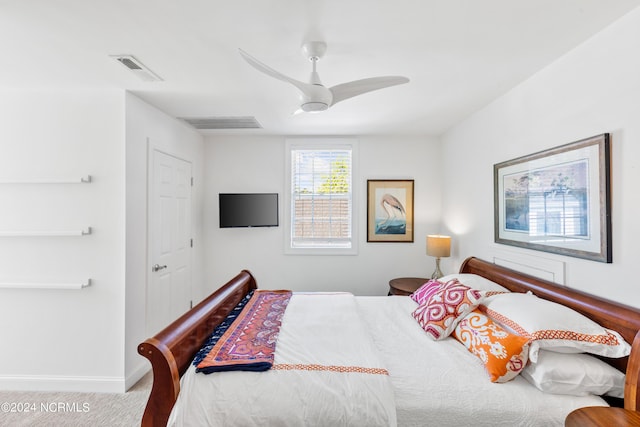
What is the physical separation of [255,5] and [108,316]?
8.64 feet

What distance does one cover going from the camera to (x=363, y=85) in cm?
173

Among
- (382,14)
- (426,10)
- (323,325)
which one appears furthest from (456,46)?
(323,325)

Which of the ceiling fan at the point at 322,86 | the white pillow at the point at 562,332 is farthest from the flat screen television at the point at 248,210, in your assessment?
the white pillow at the point at 562,332

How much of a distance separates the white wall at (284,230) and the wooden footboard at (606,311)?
5.42ft

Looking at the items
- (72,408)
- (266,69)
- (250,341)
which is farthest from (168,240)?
(266,69)

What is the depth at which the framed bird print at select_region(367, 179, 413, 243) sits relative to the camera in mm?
3785

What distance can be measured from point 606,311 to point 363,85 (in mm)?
1827

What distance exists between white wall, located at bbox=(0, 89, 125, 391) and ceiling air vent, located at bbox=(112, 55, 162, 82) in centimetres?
45

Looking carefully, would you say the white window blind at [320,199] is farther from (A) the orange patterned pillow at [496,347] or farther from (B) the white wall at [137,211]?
(A) the orange patterned pillow at [496,347]

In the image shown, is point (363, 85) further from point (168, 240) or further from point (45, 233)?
point (45, 233)

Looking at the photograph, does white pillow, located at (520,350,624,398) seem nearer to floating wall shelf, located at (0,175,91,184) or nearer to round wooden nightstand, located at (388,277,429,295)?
round wooden nightstand, located at (388,277,429,295)

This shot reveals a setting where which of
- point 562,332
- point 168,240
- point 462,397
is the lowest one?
point 462,397

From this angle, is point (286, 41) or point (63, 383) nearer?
point (286, 41)

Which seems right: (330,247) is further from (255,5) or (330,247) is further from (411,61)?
(255,5)
